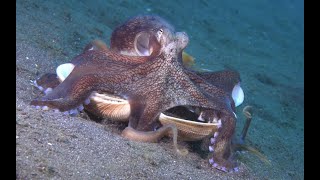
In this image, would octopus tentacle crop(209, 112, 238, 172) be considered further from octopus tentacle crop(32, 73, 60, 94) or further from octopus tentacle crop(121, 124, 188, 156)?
octopus tentacle crop(32, 73, 60, 94)

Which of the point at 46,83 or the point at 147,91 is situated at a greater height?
the point at 147,91

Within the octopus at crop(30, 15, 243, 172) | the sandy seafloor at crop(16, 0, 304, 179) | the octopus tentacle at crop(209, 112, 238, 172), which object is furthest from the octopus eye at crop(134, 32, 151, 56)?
the octopus tentacle at crop(209, 112, 238, 172)

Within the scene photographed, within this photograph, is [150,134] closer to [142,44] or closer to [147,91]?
[147,91]

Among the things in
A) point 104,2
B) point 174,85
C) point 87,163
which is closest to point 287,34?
point 104,2

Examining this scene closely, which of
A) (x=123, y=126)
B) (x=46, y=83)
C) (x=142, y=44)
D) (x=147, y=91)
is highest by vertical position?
(x=142, y=44)

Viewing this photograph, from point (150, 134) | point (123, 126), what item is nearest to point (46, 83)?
point (123, 126)
